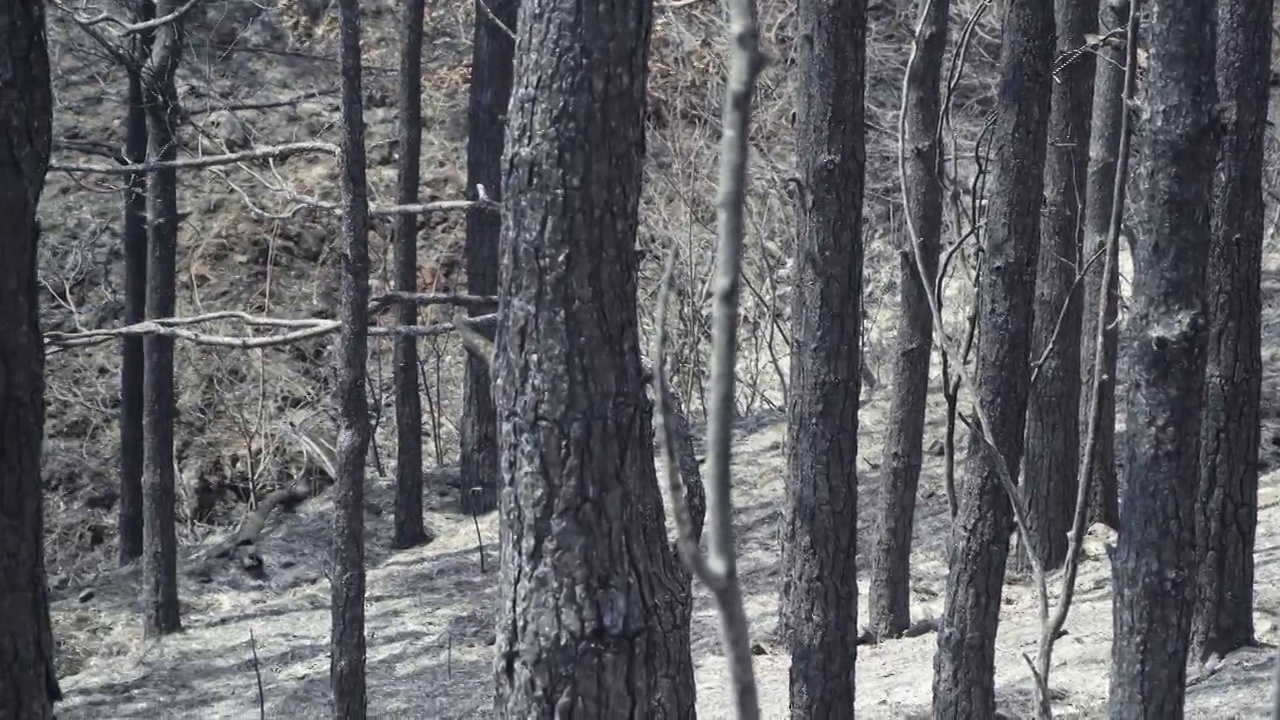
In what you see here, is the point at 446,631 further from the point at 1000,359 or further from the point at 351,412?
the point at 1000,359

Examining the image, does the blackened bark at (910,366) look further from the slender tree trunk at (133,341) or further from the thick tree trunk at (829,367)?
A: the slender tree trunk at (133,341)

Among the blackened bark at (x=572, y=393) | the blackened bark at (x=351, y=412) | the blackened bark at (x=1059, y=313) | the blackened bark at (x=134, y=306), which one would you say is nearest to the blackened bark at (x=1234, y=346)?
the blackened bark at (x=1059, y=313)

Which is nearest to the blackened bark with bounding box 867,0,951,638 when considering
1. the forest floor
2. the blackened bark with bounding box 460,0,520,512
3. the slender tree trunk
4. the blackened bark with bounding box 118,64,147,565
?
the forest floor

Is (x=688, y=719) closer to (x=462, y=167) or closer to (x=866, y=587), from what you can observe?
(x=866, y=587)

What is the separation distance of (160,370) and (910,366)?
5.75 m

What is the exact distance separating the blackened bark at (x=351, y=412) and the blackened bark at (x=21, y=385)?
3.73 metres

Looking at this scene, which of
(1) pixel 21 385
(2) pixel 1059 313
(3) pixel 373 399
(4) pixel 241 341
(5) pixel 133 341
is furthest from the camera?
(3) pixel 373 399

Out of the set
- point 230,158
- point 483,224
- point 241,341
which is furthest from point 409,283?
point 230,158

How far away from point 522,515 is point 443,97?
693 inches

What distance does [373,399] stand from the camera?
1638cm

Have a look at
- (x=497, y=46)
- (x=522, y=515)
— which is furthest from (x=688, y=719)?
(x=497, y=46)

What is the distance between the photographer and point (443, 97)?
69.0ft

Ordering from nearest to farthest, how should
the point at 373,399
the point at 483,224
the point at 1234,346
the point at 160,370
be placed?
the point at 1234,346 → the point at 160,370 → the point at 483,224 → the point at 373,399

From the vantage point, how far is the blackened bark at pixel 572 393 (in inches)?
160
